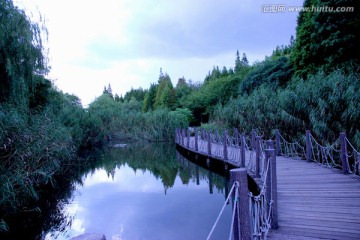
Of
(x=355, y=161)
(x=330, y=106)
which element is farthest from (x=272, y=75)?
(x=355, y=161)

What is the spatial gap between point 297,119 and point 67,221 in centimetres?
945

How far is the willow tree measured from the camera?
865 centimetres

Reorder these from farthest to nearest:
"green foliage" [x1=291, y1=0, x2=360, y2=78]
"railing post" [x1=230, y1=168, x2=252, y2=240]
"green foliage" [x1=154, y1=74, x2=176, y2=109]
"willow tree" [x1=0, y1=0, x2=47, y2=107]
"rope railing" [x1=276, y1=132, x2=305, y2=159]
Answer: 1. "green foliage" [x1=154, y1=74, x2=176, y2=109]
2. "green foliage" [x1=291, y1=0, x2=360, y2=78]
3. "rope railing" [x1=276, y1=132, x2=305, y2=159]
4. "willow tree" [x1=0, y1=0, x2=47, y2=107]
5. "railing post" [x1=230, y1=168, x2=252, y2=240]

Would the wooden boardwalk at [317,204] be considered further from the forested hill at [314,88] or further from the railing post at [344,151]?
the forested hill at [314,88]

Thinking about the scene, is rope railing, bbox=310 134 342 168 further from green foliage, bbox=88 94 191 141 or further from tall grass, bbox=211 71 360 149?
green foliage, bbox=88 94 191 141

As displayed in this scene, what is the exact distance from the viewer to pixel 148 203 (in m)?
9.82

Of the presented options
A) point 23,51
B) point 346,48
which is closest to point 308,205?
point 23,51

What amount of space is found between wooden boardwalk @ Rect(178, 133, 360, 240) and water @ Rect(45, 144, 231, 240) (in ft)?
6.95

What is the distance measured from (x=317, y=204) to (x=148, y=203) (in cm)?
632

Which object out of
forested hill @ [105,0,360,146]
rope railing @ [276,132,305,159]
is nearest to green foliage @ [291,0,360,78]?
forested hill @ [105,0,360,146]

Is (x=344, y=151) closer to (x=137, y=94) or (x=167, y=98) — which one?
(x=167, y=98)

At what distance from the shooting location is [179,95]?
48156mm

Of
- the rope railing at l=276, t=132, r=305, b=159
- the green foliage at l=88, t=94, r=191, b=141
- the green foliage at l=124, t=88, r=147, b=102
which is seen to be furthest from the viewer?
the green foliage at l=124, t=88, r=147, b=102

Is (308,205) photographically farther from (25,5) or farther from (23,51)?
(25,5)
